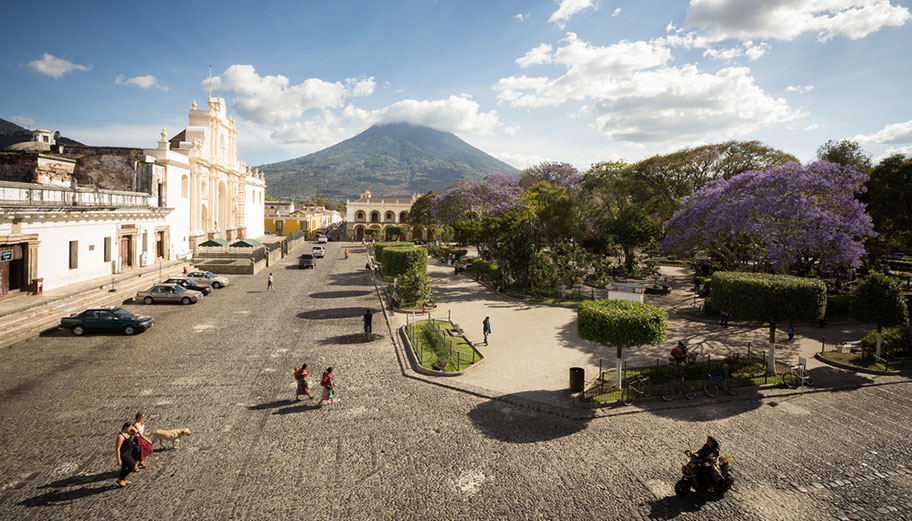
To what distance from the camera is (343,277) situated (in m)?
38.5

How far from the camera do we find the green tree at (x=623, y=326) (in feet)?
41.7

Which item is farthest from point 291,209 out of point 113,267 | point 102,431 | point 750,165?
point 102,431

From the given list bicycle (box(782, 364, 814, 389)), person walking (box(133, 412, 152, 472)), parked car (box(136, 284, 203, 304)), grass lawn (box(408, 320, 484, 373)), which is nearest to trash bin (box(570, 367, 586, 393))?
grass lawn (box(408, 320, 484, 373))

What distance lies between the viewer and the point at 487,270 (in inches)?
1398

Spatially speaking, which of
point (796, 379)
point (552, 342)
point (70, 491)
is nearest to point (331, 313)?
point (552, 342)

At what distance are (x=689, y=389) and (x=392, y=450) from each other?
30.4 feet

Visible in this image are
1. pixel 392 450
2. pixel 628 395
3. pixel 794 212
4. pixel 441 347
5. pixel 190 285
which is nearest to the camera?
pixel 392 450

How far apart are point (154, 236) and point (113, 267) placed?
7768 mm

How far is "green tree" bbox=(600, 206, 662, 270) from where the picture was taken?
39.8 meters

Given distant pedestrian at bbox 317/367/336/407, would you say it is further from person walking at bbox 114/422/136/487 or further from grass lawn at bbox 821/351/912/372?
grass lawn at bbox 821/351/912/372

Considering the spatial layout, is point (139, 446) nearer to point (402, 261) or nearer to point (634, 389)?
point (634, 389)

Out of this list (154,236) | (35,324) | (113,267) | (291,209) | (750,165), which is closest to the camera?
(35,324)

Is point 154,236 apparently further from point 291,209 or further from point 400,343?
point 291,209

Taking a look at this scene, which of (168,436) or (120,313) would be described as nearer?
(168,436)
